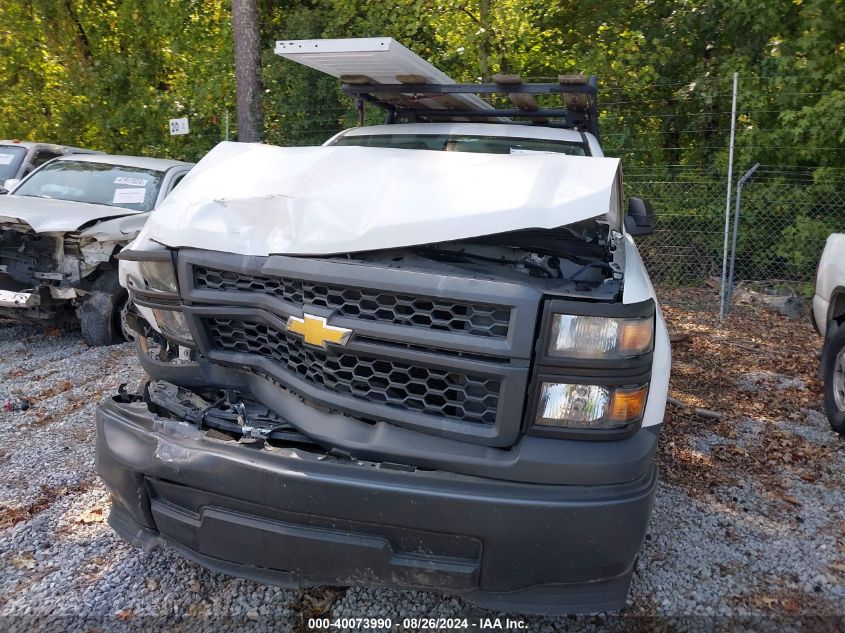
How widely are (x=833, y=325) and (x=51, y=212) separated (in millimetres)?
6237

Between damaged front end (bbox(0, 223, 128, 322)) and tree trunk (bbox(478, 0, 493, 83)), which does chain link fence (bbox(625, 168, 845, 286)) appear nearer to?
tree trunk (bbox(478, 0, 493, 83))

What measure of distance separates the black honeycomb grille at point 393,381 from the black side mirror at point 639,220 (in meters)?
1.81

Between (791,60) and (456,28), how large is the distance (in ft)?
15.0

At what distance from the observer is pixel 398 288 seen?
213 centimetres

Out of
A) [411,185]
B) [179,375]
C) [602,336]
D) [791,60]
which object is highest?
[791,60]

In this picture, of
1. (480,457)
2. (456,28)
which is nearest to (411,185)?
(480,457)

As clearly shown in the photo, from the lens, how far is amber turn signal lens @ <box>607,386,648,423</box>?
2.08 meters

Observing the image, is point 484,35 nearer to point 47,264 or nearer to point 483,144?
point 483,144

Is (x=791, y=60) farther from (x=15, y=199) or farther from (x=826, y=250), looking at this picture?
(x=15, y=199)

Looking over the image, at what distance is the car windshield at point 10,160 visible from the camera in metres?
8.70

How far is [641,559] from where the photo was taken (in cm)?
301

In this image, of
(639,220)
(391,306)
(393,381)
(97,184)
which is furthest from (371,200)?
(97,184)

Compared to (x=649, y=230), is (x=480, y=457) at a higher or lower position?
lower

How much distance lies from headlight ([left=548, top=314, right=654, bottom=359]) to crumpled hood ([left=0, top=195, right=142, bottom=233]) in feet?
15.4
